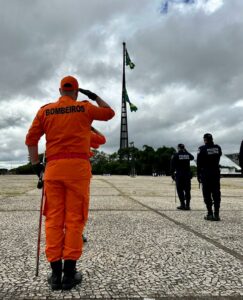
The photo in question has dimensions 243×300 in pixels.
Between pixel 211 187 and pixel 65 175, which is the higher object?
pixel 65 175

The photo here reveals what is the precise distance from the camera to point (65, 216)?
352 cm

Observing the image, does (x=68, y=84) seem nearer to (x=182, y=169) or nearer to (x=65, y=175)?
(x=65, y=175)

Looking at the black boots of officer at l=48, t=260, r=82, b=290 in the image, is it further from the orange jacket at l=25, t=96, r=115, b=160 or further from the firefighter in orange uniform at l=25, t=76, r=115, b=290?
the orange jacket at l=25, t=96, r=115, b=160

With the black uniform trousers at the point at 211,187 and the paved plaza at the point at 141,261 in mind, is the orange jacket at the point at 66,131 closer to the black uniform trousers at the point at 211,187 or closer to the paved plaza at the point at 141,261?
the paved plaza at the point at 141,261

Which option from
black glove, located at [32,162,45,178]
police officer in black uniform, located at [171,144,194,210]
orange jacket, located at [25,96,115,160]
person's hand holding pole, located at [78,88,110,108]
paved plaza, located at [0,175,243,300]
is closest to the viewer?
paved plaza, located at [0,175,243,300]

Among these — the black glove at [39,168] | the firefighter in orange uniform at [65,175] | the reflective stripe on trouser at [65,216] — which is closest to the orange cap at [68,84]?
the firefighter in orange uniform at [65,175]

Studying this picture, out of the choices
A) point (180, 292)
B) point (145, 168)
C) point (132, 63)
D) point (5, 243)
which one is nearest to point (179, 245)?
point (180, 292)

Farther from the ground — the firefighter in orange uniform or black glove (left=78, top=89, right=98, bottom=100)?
black glove (left=78, top=89, right=98, bottom=100)

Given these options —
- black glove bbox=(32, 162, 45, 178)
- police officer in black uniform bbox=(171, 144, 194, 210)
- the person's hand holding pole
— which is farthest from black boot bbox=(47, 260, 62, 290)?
police officer in black uniform bbox=(171, 144, 194, 210)

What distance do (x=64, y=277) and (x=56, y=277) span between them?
70 mm

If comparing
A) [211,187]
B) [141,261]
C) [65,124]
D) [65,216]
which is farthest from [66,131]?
[211,187]

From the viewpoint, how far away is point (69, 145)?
3549mm

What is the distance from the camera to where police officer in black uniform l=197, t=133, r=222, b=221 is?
8016mm

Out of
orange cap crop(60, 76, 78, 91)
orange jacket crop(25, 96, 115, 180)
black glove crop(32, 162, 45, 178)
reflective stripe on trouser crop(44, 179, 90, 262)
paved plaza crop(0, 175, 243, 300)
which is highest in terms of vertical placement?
orange cap crop(60, 76, 78, 91)
